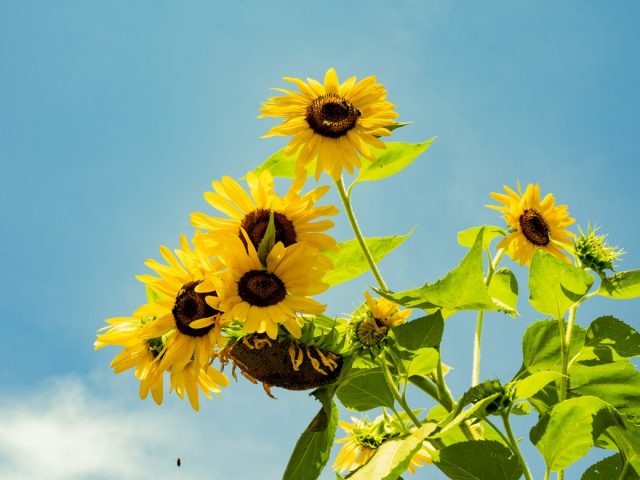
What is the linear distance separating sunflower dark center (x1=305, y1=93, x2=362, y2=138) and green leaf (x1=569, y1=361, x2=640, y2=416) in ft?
2.85

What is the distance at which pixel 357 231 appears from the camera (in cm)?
195

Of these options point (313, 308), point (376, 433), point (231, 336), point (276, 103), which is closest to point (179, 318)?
point (231, 336)

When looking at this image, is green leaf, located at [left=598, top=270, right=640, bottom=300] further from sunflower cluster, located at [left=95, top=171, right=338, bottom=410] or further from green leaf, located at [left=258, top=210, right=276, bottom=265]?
green leaf, located at [left=258, top=210, right=276, bottom=265]

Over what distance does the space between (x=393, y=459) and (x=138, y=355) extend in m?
0.65

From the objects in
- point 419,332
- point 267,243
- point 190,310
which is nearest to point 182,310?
point 190,310

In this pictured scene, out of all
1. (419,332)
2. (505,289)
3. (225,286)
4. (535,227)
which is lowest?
(419,332)

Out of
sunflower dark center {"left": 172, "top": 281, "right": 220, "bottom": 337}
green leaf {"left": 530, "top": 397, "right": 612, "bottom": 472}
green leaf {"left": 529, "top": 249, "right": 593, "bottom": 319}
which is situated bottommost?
green leaf {"left": 530, "top": 397, "right": 612, "bottom": 472}

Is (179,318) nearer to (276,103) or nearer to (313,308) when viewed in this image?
(313,308)

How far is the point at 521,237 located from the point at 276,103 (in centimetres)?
87

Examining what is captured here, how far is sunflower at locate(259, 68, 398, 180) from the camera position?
76.7 inches

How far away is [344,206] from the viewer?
6.49 feet

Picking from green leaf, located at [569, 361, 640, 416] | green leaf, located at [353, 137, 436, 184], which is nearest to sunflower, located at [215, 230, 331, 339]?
green leaf, located at [353, 137, 436, 184]

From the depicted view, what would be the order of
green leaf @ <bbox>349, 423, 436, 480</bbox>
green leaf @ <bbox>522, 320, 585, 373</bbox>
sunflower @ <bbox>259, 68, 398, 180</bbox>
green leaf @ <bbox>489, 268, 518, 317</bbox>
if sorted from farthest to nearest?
green leaf @ <bbox>489, 268, 518, 317</bbox>, green leaf @ <bbox>522, 320, 585, 373</bbox>, sunflower @ <bbox>259, 68, 398, 180</bbox>, green leaf @ <bbox>349, 423, 436, 480</bbox>

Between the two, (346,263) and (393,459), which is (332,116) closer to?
(346,263)
